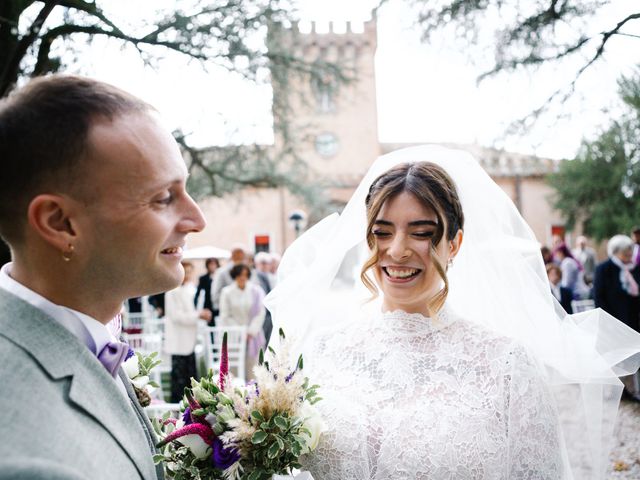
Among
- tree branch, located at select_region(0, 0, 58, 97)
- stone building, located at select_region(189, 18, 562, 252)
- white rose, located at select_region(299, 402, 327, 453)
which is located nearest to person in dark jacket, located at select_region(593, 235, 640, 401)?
Answer: white rose, located at select_region(299, 402, 327, 453)

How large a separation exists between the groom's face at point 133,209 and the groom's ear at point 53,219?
3cm

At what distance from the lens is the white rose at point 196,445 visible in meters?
1.58

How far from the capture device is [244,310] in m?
7.67

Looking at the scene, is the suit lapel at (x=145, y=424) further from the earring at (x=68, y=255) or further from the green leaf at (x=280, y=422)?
the earring at (x=68, y=255)

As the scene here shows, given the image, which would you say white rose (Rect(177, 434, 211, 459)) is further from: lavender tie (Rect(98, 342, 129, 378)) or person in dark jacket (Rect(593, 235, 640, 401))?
person in dark jacket (Rect(593, 235, 640, 401))

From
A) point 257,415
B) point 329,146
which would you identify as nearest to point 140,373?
point 257,415

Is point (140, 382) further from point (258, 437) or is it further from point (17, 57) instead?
point (17, 57)

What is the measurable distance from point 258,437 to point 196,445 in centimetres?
19

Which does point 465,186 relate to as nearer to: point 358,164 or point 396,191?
point 396,191

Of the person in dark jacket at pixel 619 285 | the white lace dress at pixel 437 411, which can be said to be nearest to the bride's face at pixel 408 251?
the white lace dress at pixel 437 411

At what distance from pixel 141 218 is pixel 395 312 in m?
1.43

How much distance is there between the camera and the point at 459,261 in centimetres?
278

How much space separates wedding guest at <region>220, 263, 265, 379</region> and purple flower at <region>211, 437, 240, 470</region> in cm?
607

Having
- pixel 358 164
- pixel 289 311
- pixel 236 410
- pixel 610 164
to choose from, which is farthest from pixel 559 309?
pixel 358 164
